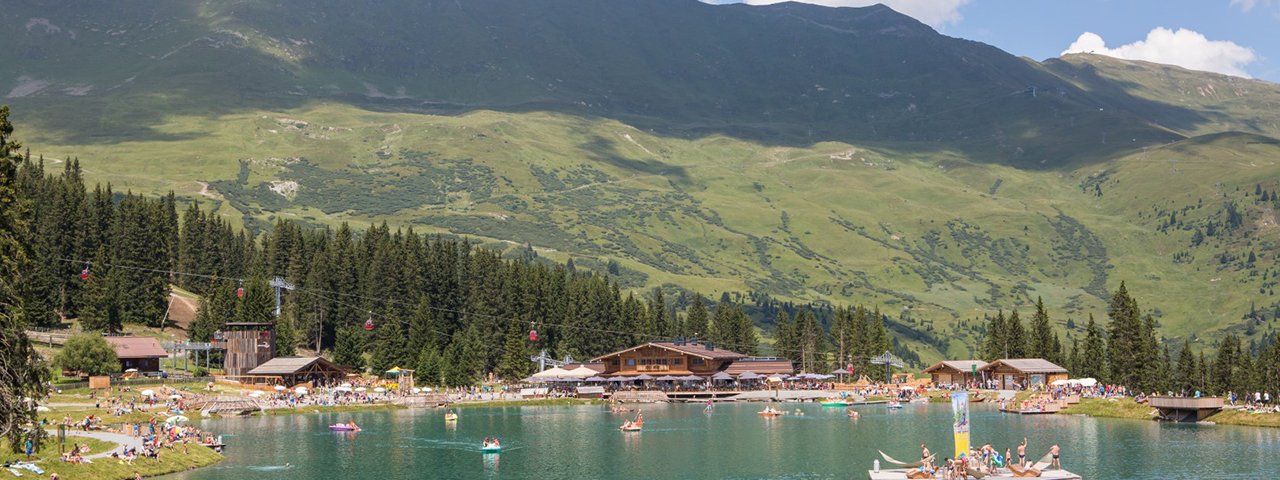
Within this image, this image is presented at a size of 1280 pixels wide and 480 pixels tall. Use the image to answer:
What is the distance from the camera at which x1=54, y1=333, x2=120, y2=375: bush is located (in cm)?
13375

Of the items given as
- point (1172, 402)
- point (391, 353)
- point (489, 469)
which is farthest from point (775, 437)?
point (391, 353)

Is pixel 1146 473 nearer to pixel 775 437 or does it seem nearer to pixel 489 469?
pixel 775 437

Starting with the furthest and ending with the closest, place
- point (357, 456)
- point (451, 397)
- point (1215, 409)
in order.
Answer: point (451, 397) → point (1215, 409) → point (357, 456)

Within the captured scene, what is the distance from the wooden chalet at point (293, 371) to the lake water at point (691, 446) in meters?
17.9

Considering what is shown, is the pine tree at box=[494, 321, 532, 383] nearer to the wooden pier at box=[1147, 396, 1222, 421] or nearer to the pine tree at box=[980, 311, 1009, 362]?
the pine tree at box=[980, 311, 1009, 362]

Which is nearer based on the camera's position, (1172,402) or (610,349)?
(1172,402)

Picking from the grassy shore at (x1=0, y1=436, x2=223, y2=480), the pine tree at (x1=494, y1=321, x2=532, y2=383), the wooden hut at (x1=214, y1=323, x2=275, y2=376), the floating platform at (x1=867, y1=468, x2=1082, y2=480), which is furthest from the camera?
the pine tree at (x1=494, y1=321, x2=532, y2=383)

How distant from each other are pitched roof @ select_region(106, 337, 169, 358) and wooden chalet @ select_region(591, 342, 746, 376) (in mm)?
64517

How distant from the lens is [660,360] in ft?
617

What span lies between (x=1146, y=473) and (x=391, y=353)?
4303 inches

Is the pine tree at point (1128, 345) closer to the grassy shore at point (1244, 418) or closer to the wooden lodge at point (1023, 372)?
the wooden lodge at point (1023, 372)

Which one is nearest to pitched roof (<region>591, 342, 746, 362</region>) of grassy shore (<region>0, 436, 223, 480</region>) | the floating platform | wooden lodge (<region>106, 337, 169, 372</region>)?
wooden lodge (<region>106, 337, 169, 372</region>)

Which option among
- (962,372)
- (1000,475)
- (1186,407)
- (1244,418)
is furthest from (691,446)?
(962,372)

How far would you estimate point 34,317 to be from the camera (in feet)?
471
